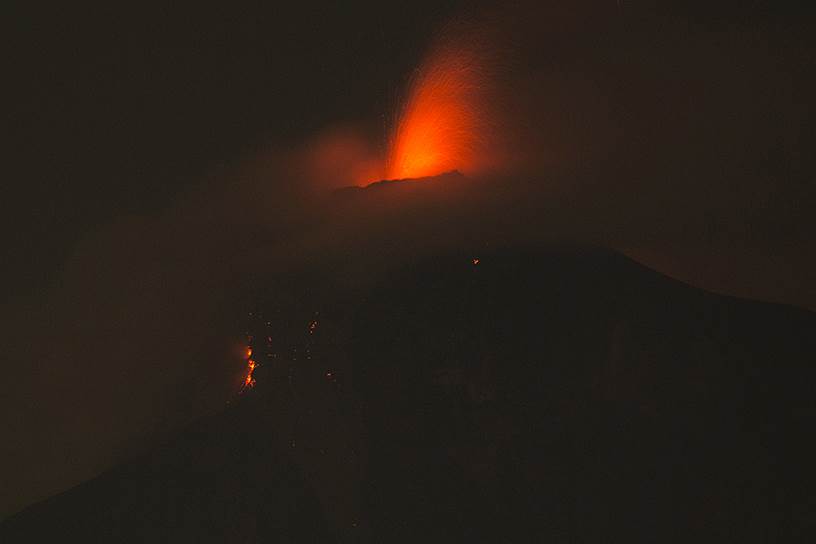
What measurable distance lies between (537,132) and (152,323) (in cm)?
93

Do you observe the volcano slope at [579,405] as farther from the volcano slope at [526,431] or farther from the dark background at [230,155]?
the dark background at [230,155]

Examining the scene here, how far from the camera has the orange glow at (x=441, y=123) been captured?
4.79 feet

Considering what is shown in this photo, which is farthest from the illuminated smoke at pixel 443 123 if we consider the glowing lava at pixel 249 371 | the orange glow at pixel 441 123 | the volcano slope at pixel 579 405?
the glowing lava at pixel 249 371

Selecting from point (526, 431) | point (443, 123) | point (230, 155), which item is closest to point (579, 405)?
point (526, 431)

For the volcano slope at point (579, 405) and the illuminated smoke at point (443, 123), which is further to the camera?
the illuminated smoke at point (443, 123)

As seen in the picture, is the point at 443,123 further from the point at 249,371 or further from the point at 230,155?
the point at 249,371

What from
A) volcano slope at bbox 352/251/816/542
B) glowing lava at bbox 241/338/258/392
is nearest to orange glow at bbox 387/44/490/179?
volcano slope at bbox 352/251/816/542

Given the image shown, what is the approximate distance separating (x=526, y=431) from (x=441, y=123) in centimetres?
68

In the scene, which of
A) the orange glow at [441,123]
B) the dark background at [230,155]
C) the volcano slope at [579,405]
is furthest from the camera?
the orange glow at [441,123]

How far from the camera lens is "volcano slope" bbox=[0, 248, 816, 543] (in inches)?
48.1

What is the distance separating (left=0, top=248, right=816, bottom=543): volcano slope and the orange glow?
23cm

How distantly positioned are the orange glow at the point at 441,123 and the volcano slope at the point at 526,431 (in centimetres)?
23

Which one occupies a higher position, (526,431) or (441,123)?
(441,123)

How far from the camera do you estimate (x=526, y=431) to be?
1.29m
